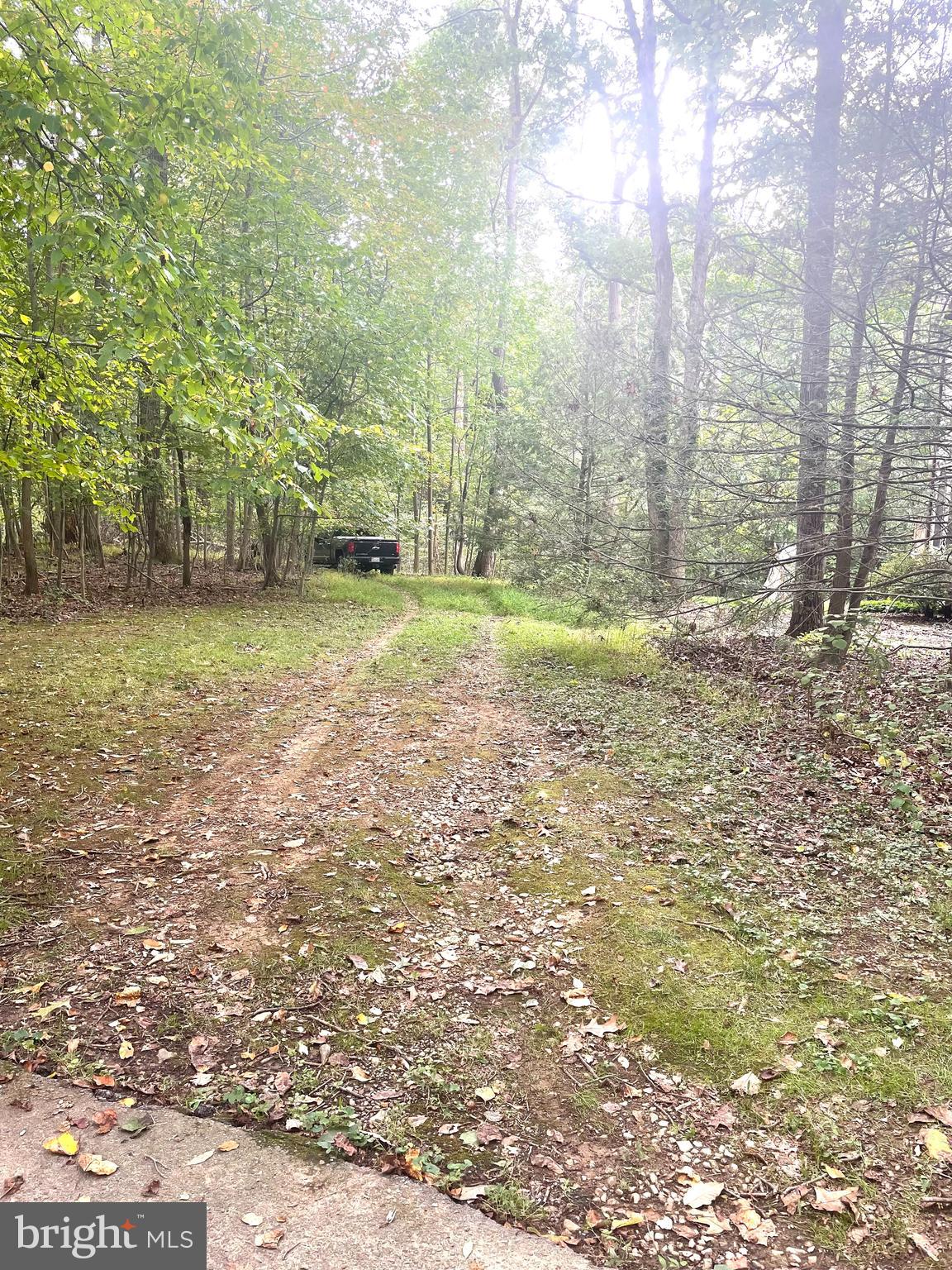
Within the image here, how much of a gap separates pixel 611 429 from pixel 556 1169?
8.49 m

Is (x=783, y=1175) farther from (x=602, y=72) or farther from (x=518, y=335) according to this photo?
(x=518, y=335)

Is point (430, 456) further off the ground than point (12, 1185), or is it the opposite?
point (430, 456)

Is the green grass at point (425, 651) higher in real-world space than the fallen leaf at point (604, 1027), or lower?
higher

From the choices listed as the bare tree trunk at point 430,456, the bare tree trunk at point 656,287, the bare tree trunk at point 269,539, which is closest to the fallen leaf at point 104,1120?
the bare tree trunk at point 656,287

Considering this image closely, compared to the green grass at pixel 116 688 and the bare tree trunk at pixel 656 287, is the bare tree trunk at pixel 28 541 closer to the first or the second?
the green grass at pixel 116 688

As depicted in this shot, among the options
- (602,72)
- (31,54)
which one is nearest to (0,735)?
(31,54)

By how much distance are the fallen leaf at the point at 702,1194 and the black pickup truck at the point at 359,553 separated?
2131 cm

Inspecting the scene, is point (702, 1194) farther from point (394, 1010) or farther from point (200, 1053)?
point (200, 1053)

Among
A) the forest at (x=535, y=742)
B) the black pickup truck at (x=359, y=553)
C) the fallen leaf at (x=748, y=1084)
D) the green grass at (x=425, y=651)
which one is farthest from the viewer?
the black pickup truck at (x=359, y=553)

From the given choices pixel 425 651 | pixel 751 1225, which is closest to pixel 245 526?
pixel 425 651

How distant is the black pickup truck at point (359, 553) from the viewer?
22.7m

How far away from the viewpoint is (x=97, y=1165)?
7.57 feet

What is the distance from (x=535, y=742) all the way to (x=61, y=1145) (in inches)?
200

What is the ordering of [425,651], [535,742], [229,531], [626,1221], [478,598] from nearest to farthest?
[626,1221] → [535,742] → [425,651] → [478,598] → [229,531]
